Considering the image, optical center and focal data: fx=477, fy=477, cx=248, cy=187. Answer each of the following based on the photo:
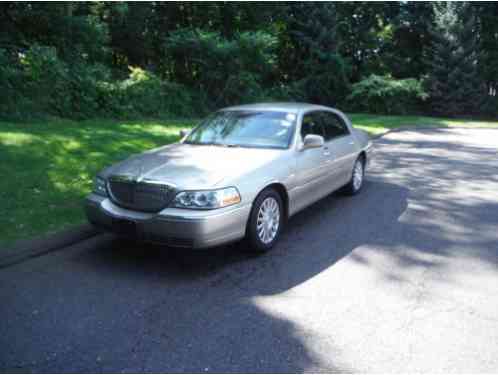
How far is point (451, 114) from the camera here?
28828 millimetres

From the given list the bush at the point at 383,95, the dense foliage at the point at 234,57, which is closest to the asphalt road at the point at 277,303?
the dense foliage at the point at 234,57

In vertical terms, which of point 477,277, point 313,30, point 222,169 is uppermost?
point 313,30

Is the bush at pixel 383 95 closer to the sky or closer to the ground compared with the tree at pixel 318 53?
closer to the ground

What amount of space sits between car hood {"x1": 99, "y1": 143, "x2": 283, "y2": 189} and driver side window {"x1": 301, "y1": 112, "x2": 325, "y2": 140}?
0.77m

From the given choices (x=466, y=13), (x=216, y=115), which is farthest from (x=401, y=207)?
(x=466, y=13)

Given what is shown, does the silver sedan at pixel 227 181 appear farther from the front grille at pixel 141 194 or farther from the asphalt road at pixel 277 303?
the asphalt road at pixel 277 303

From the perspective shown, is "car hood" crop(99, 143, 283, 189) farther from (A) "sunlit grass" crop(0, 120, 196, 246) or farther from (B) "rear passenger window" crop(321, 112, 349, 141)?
(B) "rear passenger window" crop(321, 112, 349, 141)

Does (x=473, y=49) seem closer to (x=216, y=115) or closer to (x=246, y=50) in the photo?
(x=246, y=50)

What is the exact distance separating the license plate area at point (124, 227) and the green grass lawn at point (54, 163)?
1182 mm

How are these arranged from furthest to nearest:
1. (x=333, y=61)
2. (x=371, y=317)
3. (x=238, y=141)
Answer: (x=333, y=61), (x=238, y=141), (x=371, y=317)

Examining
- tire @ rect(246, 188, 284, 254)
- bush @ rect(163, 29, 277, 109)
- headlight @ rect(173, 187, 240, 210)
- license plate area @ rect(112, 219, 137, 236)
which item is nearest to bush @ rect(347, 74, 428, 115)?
bush @ rect(163, 29, 277, 109)

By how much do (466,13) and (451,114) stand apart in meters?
6.31

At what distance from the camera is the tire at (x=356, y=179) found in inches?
309

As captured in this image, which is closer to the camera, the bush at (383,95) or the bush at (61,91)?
the bush at (61,91)
